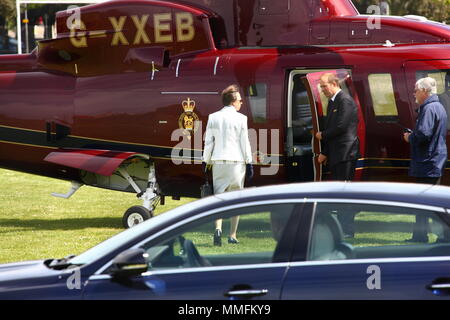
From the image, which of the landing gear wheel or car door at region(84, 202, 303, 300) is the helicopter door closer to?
the landing gear wheel

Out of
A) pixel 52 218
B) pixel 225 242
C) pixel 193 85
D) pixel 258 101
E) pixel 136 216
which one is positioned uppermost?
pixel 193 85

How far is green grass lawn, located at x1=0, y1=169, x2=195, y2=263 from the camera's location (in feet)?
35.8

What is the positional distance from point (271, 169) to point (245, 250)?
5967 mm

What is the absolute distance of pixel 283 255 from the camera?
5434 mm

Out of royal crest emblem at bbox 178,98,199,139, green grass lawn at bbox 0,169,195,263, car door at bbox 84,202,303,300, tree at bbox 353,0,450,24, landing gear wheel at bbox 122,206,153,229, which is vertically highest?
tree at bbox 353,0,450,24

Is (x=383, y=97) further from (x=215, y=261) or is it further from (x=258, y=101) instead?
(x=215, y=261)

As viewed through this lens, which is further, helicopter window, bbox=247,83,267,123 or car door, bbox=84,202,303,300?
helicopter window, bbox=247,83,267,123

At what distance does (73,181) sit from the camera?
12.9m

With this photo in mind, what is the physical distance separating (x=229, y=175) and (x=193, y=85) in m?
1.93

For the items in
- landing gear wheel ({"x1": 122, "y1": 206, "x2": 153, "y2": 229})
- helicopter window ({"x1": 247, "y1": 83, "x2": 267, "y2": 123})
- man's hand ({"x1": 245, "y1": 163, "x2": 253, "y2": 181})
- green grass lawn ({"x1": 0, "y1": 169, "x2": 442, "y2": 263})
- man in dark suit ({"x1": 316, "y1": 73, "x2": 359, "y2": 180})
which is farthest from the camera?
landing gear wheel ({"x1": 122, "y1": 206, "x2": 153, "y2": 229})

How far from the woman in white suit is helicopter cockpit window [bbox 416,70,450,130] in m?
2.38

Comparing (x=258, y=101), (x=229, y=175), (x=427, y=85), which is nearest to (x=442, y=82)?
(x=427, y=85)

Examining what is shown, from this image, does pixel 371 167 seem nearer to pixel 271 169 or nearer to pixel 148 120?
pixel 271 169

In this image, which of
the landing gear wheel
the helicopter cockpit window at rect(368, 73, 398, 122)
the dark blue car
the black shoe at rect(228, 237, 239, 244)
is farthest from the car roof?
the landing gear wheel
